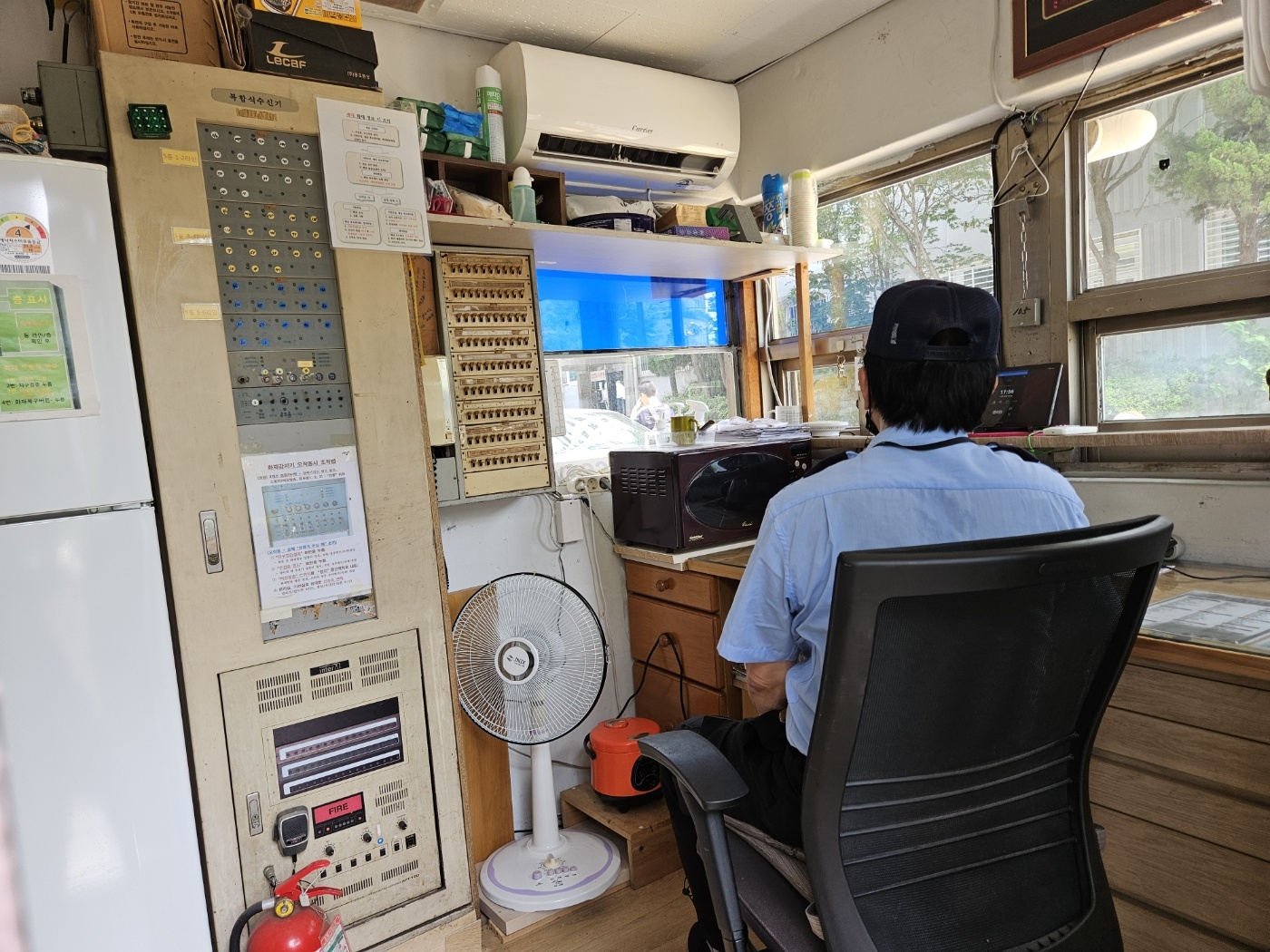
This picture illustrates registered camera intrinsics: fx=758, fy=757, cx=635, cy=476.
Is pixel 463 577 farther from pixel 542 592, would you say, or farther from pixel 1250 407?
pixel 1250 407

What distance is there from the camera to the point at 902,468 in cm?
109

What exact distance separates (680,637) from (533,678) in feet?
1.81

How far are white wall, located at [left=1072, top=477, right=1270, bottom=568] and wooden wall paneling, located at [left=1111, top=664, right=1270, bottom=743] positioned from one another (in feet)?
1.86

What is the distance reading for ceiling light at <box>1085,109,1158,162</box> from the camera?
1.94m

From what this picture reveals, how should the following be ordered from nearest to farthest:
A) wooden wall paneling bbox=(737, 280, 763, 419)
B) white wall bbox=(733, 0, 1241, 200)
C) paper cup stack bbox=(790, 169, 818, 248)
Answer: white wall bbox=(733, 0, 1241, 200) → paper cup stack bbox=(790, 169, 818, 248) → wooden wall paneling bbox=(737, 280, 763, 419)

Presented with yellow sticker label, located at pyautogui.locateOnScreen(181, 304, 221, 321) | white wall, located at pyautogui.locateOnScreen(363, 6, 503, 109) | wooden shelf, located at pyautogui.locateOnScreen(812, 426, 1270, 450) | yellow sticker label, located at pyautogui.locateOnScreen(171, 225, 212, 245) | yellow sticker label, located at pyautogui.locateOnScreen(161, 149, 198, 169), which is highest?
white wall, located at pyautogui.locateOnScreen(363, 6, 503, 109)

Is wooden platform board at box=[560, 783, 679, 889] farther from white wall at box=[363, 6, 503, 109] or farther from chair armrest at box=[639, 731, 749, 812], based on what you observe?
white wall at box=[363, 6, 503, 109]

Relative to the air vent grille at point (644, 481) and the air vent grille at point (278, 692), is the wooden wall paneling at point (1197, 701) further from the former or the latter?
the air vent grille at point (278, 692)

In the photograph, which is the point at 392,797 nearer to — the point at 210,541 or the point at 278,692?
the point at 278,692

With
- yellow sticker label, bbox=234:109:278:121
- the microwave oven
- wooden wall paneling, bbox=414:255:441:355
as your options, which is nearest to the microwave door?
the microwave oven

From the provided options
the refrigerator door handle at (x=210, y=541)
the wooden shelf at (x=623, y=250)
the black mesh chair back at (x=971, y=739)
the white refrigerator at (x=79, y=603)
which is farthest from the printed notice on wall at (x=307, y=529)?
the black mesh chair back at (x=971, y=739)

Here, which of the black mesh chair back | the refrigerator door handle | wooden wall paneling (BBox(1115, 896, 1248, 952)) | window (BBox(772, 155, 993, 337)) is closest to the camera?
the black mesh chair back

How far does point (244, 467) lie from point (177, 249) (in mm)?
460

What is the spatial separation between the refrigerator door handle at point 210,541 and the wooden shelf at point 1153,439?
1824mm
